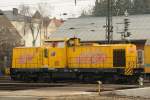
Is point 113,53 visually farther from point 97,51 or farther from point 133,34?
point 133,34

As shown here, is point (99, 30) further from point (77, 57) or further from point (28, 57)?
point (77, 57)

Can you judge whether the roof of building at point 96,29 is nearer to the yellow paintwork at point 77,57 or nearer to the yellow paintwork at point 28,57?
→ the yellow paintwork at point 28,57

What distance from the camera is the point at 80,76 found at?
4166 cm

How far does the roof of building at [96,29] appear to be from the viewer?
243ft

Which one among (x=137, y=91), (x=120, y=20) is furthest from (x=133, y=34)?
(x=137, y=91)

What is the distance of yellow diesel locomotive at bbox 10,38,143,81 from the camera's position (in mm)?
40531

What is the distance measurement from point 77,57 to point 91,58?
4.34ft

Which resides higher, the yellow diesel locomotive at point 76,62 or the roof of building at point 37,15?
the roof of building at point 37,15

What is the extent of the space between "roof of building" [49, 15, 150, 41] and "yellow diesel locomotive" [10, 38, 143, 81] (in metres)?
29.9

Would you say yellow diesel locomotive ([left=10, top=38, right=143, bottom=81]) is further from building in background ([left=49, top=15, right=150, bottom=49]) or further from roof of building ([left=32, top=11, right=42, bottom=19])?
roof of building ([left=32, top=11, right=42, bottom=19])

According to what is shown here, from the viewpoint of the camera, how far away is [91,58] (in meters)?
41.8

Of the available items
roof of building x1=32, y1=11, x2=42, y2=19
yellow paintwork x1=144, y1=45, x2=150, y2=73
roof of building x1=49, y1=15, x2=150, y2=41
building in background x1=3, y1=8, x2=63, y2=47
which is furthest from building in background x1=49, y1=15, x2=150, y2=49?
roof of building x1=32, y1=11, x2=42, y2=19

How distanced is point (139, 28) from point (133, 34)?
2853 mm

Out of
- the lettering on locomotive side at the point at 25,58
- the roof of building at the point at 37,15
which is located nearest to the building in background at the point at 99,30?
the lettering on locomotive side at the point at 25,58
